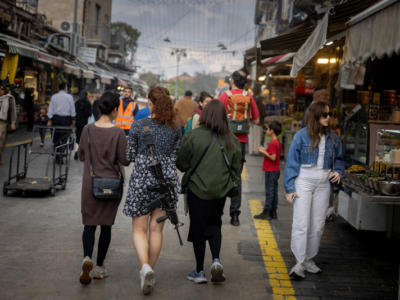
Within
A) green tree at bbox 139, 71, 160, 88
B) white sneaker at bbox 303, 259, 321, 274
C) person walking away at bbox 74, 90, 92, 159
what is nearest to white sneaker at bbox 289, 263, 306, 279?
white sneaker at bbox 303, 259, 321, 274

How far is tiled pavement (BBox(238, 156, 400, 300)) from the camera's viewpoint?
4.55 meters

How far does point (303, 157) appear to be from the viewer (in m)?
4.97

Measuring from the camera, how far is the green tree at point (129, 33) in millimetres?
58062

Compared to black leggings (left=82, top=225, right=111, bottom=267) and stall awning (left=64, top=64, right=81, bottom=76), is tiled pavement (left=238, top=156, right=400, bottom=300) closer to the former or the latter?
black leggings (left=82, top=225, right=111, bottom=267)

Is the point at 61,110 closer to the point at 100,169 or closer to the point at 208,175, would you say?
the point at 100,169

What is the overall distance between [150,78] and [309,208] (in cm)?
9295

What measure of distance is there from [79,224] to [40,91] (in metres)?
19.8

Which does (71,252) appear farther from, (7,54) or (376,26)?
(7,54)

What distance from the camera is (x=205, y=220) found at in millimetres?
4586

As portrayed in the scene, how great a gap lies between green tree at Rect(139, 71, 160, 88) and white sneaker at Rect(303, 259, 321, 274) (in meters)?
91.0

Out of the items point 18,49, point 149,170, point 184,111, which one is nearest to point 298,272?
point 149,170

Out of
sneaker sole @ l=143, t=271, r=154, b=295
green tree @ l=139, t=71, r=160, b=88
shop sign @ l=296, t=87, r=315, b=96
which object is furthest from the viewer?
green tree @ l=139, t=71, r=160, b=88

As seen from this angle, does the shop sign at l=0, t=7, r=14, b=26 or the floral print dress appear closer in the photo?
the floral print dress

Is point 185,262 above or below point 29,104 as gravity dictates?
below
